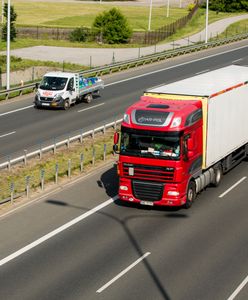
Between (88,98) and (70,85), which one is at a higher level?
(70,85)

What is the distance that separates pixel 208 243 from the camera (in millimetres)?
21531

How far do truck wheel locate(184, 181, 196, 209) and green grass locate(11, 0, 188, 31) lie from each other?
81772 millimetres

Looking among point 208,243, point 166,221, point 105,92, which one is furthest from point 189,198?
point 105,92

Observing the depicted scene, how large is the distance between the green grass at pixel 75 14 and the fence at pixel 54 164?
7244 cm

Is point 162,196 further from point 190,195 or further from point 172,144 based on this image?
point 172,144

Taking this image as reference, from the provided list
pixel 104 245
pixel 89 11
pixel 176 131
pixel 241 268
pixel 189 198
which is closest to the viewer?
pixel 241 268

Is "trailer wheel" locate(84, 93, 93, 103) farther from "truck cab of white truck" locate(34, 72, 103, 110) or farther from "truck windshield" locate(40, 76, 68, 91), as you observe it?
"truck windshield" locate(40, 76, 68, 91)

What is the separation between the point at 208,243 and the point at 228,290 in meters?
3.53

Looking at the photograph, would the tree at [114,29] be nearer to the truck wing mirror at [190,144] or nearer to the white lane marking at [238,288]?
the truck wing mirror at [190,144]

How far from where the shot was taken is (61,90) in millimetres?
44031

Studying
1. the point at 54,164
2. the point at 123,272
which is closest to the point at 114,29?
the point at 54,164

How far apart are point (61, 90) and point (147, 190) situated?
21.1 meters

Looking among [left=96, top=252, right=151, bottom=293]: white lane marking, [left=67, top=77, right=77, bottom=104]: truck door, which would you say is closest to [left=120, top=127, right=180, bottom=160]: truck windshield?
[left=96, top=252, right=151, bottom=293]: white lane marking

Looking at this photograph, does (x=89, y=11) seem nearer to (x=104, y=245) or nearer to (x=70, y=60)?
(x=70, y=60)
